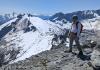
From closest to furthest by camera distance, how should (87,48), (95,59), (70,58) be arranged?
(95,59) < (70,58) < (87,48)

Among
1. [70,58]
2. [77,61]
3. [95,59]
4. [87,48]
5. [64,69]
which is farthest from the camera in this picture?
[87,48]

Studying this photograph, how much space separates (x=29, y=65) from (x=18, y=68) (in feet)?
3.28

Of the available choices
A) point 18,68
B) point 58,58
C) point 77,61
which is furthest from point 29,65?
point 77,61

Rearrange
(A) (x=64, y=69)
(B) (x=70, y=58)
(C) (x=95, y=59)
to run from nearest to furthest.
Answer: (C) (x=95, y=59)
(A) (x=64, y=69)
(B) (x=70, y=58)

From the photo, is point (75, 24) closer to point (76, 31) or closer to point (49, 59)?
point (76, 31)

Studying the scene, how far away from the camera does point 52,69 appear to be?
18.5 meters

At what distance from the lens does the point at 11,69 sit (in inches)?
794

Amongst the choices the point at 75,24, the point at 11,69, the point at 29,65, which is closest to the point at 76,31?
the point at 75,24

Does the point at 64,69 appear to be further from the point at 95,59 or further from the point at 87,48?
the point at 87,48

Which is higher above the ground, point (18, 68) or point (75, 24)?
point (75, 24)

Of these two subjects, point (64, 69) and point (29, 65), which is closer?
point (64, 69)

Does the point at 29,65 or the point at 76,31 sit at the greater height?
the point at 76,31

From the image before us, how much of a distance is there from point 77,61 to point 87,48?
507 centimetres

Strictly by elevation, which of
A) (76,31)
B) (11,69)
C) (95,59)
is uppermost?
(76,31)
